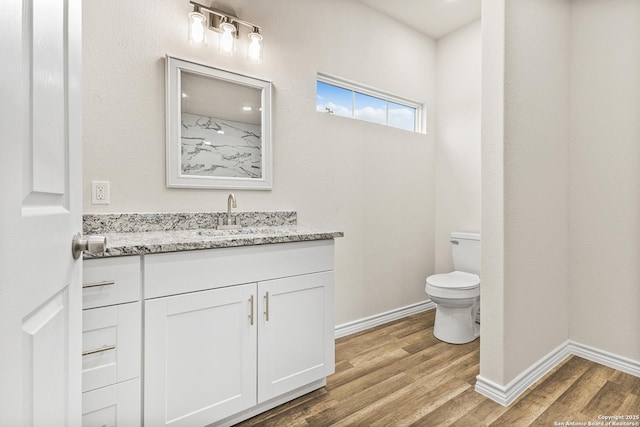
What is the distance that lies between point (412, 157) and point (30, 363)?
2.80 metres

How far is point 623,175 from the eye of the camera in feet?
6.35

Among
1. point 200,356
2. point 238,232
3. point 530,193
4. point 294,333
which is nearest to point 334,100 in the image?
point 238,232

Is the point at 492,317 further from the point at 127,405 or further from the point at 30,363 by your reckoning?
the point at 30,363

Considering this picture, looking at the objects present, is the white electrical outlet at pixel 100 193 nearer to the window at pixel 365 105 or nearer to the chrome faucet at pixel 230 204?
the chrome faucet at pixel 230 204

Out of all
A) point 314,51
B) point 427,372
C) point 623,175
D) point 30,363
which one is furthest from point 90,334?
point 623,175

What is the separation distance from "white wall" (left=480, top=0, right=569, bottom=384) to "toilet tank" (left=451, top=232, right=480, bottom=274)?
58cm

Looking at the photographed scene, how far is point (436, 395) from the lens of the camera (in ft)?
5.52

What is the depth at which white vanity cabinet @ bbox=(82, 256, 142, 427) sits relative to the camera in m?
1.10

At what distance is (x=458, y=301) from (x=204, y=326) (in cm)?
171

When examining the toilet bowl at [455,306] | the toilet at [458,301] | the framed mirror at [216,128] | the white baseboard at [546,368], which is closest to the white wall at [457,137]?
the toilet at [458,301]

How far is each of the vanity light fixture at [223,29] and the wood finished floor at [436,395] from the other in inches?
78.7

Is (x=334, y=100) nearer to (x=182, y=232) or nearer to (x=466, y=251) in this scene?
(x=182, y=232)

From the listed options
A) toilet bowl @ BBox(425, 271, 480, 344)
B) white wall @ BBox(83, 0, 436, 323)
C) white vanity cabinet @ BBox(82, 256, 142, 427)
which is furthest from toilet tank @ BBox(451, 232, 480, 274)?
white vanity cabinet @ BBox(82, 256, 142, 427)

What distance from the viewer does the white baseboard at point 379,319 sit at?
94.8 inches
